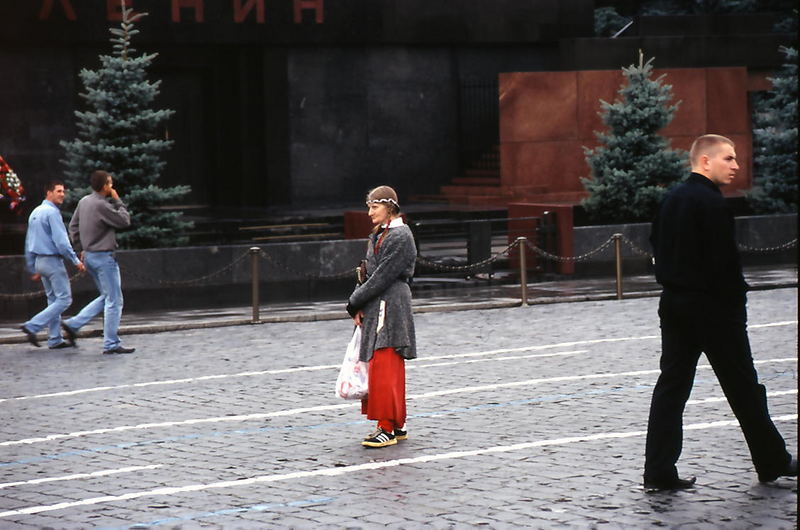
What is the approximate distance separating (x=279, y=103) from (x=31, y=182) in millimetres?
5771

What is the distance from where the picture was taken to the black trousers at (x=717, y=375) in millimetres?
7914

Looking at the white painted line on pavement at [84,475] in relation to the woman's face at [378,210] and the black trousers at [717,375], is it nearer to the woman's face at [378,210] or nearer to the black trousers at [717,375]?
the woman's face at [378,210]

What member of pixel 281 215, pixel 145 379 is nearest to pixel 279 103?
pixel 281 215

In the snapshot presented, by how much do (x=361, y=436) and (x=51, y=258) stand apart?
670 cm

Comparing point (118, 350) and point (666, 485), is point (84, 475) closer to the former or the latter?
point (666, 485)

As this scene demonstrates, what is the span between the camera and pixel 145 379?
516 inches

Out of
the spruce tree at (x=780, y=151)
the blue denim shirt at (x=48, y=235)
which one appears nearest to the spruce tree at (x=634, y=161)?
the spruce tree at (x=780, y=151)

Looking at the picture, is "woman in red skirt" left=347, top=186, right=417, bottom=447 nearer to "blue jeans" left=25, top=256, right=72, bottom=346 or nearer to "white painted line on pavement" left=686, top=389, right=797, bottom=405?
"white painted line on pavement" left=686, top=389, right=797, bottom=405

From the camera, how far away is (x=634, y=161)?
25.9 meters

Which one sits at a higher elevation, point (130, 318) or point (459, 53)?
point (459, 53)

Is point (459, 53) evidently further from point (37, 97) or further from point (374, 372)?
point (374, 372)

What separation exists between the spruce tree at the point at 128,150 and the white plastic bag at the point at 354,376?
12.4m

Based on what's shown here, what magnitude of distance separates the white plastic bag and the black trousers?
95.3 inches

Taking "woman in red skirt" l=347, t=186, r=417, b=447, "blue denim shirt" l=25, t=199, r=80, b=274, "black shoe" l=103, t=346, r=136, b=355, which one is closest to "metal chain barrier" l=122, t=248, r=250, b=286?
"blue denim shirt" l=25, t=199, r=80, b=274
